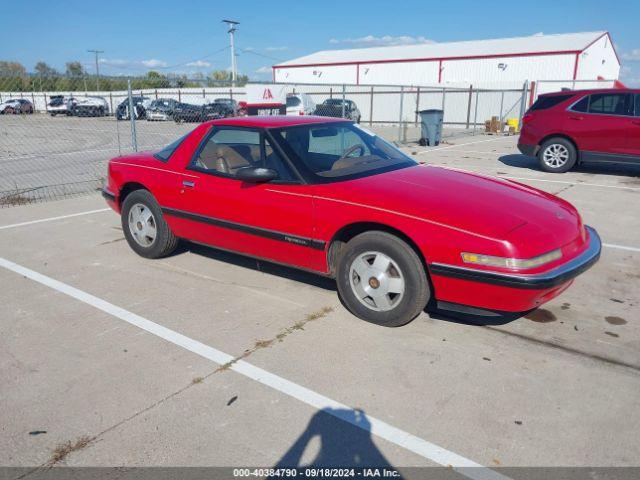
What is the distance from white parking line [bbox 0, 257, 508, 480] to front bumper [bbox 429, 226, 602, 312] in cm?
108

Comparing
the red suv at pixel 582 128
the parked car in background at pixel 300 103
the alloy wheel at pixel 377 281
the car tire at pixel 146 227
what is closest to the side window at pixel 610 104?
the red suv at pixel 582 128

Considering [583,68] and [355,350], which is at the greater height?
[583,68]

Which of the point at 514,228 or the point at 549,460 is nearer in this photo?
the point at 549,460

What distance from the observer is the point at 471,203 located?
3.56m

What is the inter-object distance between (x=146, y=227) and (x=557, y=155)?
880cm

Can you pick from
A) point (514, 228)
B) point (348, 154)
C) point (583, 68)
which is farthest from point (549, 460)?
point (583, 68)

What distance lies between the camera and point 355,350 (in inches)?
133

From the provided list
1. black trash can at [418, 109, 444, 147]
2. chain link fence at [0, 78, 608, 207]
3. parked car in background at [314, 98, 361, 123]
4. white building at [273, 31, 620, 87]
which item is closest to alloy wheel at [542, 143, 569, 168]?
chain link fence at [0, 78, 608, 207]

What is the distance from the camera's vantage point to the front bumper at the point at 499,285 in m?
3.12

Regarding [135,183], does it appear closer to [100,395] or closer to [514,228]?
[100,395]

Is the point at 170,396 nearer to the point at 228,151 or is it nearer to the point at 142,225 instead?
the point at 228,151

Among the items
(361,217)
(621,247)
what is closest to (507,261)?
(361,217)

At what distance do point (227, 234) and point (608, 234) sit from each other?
15.4 ft

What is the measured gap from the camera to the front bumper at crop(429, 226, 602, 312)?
10.2ft
